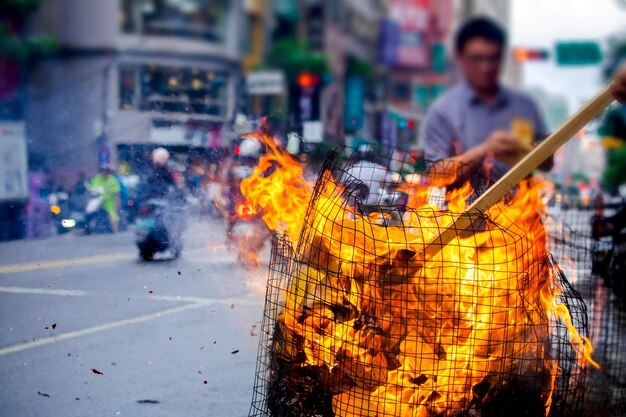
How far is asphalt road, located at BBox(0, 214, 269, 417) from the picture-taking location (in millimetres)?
3598

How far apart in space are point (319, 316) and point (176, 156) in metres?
1.48

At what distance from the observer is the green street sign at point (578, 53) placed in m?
16.7

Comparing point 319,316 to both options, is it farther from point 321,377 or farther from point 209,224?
point 209,224

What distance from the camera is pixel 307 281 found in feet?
9.12

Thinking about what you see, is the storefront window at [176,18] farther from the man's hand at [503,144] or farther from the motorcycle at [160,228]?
the man's hand at [503,144]

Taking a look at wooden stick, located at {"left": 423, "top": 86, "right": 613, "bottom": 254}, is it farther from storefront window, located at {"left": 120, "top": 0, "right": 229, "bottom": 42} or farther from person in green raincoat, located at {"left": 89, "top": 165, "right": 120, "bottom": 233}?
A: storefront window, located at {"left": 120, "top": 0, "right": 229, "bottom": 42}

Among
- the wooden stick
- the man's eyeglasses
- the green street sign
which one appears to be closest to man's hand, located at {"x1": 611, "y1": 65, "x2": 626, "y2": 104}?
the wooden stick

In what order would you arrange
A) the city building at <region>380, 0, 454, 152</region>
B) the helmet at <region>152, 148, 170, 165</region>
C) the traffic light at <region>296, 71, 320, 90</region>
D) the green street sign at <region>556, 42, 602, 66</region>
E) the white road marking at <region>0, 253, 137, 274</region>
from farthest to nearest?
the city building at <region>380, 0, 454, 152</region>
the green street sign at <region>556, 42, 602, 66</region>
the traffic light at <region>296, 71, 320, 90</region>
the white road marking at <region>0, 253, 137, 274</region>
the helmet at <region>152, 148, 170, 165</region>

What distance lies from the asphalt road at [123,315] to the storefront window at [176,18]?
18.7m

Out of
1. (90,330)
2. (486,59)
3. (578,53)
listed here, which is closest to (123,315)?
(90,330)

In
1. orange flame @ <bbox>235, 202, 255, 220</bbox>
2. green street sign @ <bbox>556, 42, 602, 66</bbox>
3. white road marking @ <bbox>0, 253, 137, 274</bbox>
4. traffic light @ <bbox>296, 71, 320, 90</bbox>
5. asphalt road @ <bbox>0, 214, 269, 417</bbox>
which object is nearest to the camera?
orange flame @ <bbox>235, 202, 255, 220</bbox>

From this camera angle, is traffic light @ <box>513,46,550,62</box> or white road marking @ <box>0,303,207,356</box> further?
traffic light @ <box>513,46,550,62</box>

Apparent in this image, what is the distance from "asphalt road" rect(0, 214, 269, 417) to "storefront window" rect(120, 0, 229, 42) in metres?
18.7

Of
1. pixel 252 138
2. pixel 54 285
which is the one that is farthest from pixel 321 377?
pixel 54 285
